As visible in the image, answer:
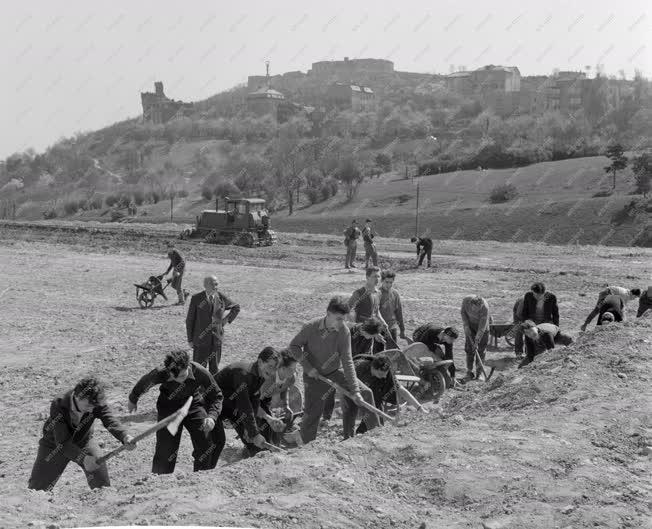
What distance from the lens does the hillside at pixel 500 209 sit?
3938 centimetres

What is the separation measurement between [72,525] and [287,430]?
2.93 meters

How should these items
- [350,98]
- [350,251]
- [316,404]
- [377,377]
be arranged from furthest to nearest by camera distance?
[350,98] → [350,251] → [377,377] → [316,404]

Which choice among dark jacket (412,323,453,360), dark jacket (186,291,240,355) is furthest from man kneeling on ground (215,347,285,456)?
dark jacket (412,323,453,360)

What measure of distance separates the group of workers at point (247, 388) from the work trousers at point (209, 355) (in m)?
0.01

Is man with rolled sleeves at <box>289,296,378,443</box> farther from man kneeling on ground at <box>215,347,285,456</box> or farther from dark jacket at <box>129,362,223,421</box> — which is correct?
dark jacket at <box>129,362,223,421</box>

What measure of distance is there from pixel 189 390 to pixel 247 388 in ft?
1.59

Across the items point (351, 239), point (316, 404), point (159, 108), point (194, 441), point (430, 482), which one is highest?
point (159, 108)

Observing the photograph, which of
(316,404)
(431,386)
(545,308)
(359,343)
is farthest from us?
(545,308)

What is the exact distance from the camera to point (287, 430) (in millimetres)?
7836

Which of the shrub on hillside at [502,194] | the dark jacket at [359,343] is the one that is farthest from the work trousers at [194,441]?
the shrub on hillside at [502,194]

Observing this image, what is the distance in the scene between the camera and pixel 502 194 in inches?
2005

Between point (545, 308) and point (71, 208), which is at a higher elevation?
point (71, 208)

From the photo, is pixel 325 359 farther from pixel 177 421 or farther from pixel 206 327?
pixel 206 327

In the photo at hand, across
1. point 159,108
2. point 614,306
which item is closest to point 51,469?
point 614,306
